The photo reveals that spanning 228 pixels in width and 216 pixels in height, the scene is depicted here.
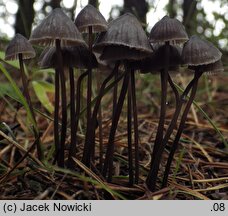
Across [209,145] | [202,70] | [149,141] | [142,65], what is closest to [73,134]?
[142,65]

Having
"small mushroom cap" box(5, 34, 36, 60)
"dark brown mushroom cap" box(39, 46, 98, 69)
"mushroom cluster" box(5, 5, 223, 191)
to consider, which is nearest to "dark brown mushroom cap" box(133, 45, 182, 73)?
"mushroom cluster" box(5, 5, 223, 191)

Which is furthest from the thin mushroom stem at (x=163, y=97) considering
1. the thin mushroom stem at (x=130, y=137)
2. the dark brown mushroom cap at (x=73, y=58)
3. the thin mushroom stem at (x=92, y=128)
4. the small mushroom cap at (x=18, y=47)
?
the small mushroom cap at (x=18, y=47)

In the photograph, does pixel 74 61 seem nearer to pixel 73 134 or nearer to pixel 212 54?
pixel 73 134

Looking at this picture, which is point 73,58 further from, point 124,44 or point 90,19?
point 124,44

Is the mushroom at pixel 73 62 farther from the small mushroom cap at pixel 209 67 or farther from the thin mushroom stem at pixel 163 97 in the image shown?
the small mushroom cap at pixel 209 67

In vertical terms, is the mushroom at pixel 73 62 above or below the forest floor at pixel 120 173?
above

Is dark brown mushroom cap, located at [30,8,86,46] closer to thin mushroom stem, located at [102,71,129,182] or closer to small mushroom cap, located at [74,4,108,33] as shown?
small mushroom cap, located at [74,4,108,33]
